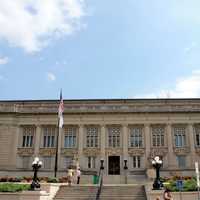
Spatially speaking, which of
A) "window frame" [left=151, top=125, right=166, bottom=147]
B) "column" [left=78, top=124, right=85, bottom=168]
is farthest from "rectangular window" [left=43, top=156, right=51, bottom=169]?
"window frame" [left=151, top=125, right=166, bottom=147]

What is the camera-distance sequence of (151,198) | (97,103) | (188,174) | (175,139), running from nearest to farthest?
(151,198), (188,174), (175,139), (97,103)

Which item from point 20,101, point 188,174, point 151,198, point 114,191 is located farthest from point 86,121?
point 151,198

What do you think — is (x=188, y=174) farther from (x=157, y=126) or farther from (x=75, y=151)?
(x=75, y=151)

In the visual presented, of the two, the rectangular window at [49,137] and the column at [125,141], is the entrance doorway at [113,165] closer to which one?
the column at [125,141]

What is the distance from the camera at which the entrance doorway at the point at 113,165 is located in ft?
150

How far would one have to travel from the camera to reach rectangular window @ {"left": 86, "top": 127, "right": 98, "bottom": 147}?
4714cm

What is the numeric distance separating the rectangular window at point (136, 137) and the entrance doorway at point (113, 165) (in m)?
3.17

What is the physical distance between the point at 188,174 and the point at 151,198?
20.1 meters

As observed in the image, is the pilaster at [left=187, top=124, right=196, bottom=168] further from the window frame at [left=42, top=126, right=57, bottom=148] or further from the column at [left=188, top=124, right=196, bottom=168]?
the window frame at [left=42, top=126, right=57, bottom=148]

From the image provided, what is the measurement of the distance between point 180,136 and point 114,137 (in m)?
9.83

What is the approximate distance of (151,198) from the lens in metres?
23.2

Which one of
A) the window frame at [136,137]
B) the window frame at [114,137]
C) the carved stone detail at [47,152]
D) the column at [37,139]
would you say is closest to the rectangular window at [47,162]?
the carved stone detail at [47,152]

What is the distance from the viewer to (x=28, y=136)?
4809 centimetres

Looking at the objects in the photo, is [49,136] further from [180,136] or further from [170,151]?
[180,136]
